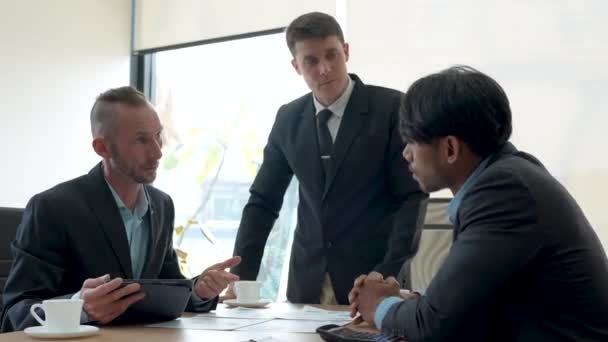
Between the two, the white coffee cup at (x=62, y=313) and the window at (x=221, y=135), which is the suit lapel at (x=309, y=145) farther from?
the window at (x=221, y=135)

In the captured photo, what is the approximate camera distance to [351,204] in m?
2.63

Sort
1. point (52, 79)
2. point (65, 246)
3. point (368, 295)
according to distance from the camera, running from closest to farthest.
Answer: point (368, 295), point (65, 246), point (52, 79)

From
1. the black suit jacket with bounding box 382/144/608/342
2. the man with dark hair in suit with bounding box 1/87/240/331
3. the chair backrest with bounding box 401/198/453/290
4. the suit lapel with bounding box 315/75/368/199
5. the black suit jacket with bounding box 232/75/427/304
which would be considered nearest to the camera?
the black suit jacket with bounding box 382/144/608/342

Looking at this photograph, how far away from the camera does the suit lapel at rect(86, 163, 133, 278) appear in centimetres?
211

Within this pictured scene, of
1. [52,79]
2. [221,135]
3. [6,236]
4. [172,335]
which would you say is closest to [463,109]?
[172,335]

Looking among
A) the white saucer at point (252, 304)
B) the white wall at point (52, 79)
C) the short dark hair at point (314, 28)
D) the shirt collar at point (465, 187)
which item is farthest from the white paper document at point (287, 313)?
the white wall at point (52, 79)

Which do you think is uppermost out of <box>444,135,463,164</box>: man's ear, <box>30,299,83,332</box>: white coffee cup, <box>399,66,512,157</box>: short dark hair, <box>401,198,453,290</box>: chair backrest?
<box>399,66,512,157</box>: short dark hair

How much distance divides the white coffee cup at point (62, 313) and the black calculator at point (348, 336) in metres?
0.54

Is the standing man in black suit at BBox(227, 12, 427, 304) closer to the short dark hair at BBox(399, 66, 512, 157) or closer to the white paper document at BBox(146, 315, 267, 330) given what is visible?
the white paper document at BBox(146, 315, 267, 330)

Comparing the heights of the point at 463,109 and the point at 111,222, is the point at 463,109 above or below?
above

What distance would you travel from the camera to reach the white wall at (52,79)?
4.59 metres

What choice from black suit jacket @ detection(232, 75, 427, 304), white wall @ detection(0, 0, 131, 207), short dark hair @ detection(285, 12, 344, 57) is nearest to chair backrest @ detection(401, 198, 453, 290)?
black suit jacket @ detection(232, 75, 427, 304)

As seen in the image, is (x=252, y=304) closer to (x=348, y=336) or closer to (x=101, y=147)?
(x=101, y=147)

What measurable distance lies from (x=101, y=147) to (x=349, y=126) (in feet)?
2.87
